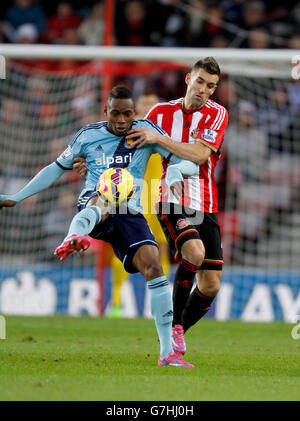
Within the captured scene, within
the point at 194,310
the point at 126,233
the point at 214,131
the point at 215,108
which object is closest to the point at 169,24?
the point at 215,108

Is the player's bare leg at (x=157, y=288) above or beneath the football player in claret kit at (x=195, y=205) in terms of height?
beneath

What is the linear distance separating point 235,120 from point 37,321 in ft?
17.1

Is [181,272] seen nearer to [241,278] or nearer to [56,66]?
[241,278]

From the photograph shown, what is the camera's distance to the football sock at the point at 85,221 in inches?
214

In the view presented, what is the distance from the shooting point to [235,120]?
43.5 ft

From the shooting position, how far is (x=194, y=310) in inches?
265

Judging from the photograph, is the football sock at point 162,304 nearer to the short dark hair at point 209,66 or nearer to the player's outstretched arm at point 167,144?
the player's outstretched arm at point 167,144

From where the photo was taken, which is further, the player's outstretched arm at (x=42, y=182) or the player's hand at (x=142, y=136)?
the player's outstretched arm at (x=42, y=182)

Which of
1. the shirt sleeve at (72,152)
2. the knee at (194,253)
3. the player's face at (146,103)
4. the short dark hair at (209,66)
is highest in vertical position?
the player's face at (146,103)

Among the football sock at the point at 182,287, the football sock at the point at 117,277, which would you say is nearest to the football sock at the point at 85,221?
the football sock at the point at 182,287

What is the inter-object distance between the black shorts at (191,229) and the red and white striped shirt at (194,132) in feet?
0.23

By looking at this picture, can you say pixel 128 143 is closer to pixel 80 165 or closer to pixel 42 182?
pixel 80 165

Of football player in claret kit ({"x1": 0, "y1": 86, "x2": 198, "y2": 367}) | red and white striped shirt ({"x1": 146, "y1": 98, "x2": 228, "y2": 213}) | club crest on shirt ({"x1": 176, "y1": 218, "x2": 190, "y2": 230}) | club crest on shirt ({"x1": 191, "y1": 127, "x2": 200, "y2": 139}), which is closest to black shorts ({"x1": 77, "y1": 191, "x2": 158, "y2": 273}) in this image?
football player in claret kit ({"x1": 0, "y1": 86, "x2": 198, "y2": 367})
